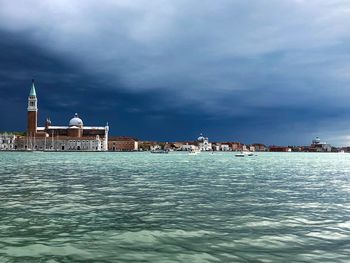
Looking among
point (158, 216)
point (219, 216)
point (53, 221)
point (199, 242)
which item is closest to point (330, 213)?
point (219, 216)

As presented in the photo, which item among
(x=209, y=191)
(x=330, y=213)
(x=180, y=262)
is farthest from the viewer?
(x=209, y=191)

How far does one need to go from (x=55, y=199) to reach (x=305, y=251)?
12727 mm

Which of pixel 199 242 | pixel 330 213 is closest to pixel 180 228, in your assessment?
pixel 199 242

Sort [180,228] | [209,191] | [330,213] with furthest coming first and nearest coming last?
[209,191]
[330,213]
[180,228]

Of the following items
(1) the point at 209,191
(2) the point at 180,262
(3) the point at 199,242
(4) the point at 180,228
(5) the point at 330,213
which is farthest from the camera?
(1) the point at 209,191

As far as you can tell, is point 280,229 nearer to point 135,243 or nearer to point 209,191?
point 135,243

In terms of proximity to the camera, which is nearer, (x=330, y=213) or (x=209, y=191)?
(x=330, y=213)

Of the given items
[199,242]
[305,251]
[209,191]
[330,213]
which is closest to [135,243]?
[199,242]

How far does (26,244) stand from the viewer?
35.2 feet

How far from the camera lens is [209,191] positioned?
80.1ft

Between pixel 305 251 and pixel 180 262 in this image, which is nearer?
pixel 180 262

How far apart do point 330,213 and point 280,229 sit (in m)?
4.43

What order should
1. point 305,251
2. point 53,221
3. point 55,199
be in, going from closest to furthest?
point 305,251, point 53,221, point 55,199

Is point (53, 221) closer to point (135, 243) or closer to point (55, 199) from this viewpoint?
point (135, 243)
